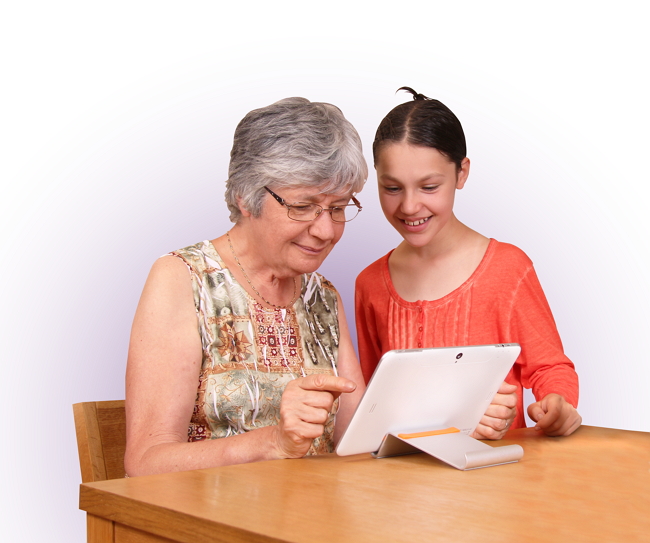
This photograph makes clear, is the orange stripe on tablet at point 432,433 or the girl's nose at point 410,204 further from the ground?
the girl's nose at point 410,204

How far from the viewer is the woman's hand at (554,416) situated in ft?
5.65

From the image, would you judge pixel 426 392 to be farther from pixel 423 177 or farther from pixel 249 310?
pixel 423 177

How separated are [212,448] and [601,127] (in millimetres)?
2461

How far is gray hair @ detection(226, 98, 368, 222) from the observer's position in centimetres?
178

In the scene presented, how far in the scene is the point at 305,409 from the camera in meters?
1.37

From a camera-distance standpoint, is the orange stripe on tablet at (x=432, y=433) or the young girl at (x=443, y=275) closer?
the orange stripe on tablet at (x=432, y=433)

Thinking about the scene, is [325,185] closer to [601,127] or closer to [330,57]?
[330,57]

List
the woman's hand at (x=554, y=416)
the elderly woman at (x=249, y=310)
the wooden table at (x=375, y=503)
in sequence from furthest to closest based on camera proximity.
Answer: the woman's hand at (x=554, y=416) → the elderly woman at (x=249, y=310) → the wooden table at (x=375, y=503)

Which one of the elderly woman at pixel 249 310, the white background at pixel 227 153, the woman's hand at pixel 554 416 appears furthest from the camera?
the white background at pixel 227 153

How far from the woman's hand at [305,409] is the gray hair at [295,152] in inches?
23.0

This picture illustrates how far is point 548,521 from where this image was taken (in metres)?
1.01

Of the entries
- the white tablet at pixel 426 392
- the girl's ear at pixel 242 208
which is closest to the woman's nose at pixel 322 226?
the girl's ear at pixel 242 208

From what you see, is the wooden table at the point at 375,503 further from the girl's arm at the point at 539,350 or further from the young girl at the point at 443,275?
the young girl at the point at 443,275

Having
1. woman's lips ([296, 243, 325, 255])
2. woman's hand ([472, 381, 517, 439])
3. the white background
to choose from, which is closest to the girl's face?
woman's lips ([296, 243, 325, 255])
